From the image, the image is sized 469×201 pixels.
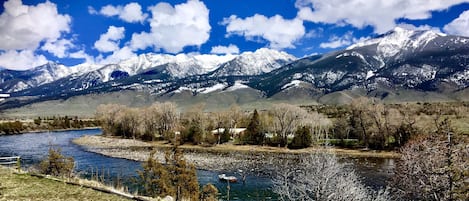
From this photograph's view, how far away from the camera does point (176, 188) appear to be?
34.5 meters

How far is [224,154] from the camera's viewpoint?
9038 cm

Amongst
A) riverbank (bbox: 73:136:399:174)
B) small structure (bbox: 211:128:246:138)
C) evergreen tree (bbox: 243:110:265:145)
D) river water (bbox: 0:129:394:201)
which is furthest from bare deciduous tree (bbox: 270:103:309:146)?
river water (bbox: 0:129:394:201)

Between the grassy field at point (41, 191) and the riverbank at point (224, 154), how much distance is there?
42.9 meters

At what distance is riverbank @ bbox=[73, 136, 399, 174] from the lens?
71.6 meters

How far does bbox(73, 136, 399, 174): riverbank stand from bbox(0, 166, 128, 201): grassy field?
4288 cm

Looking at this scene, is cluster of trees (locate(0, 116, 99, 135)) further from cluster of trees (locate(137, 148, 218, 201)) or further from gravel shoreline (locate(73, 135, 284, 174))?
cluster of trees (locate(137, 148, 218, 201))

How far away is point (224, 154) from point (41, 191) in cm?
6989

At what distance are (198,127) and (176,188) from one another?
78.7 meters

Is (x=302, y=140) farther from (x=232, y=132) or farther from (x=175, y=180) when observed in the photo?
(x=175, y=180)

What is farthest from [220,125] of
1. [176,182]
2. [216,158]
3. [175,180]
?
[176,182]

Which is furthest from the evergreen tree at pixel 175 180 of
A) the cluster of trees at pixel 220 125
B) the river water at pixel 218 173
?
the cluster of trees at pixel 220 125

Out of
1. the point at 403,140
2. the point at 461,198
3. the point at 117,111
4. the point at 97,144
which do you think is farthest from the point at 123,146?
the point at 461,198

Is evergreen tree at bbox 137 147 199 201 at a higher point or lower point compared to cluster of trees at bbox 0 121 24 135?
lower

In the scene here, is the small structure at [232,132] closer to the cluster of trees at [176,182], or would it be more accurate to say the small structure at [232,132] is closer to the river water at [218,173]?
the river water at [218,173]
